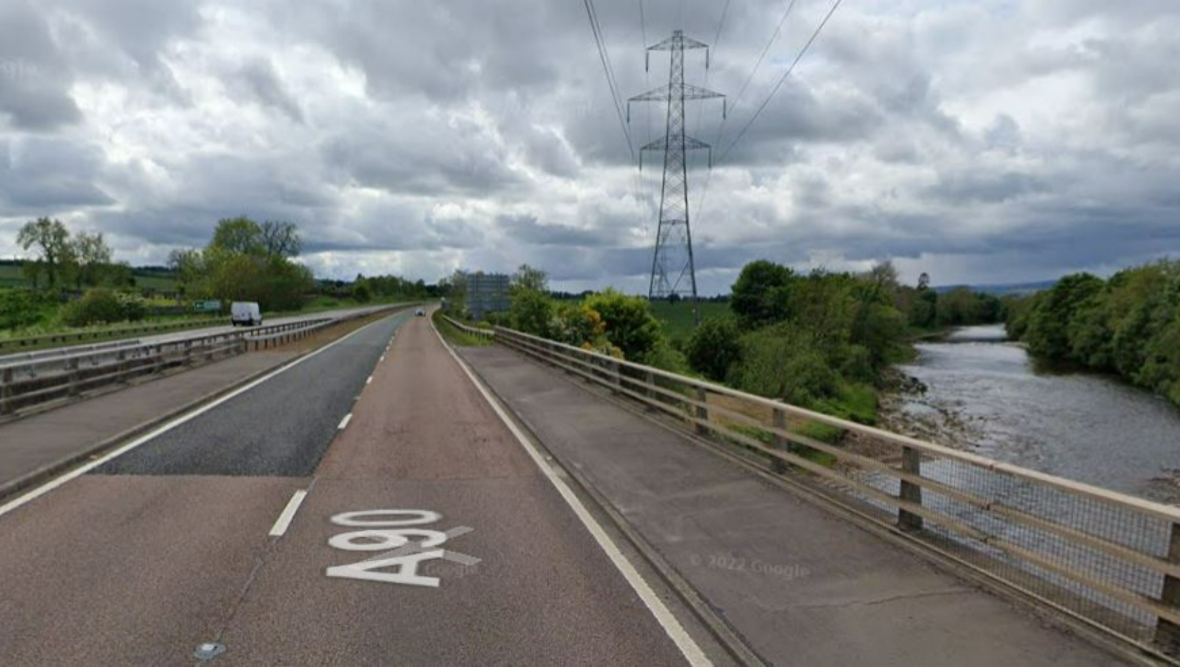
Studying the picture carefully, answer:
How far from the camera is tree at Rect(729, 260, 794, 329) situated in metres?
89.2

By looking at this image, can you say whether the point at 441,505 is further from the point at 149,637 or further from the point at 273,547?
the point at 149,637

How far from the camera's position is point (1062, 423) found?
4791 centimetres

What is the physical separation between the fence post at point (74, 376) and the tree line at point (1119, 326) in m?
59.3

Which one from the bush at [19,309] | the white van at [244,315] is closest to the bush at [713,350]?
the white van at [244,315]

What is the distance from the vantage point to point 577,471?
38.5 ft

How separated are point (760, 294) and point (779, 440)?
81.6 meters

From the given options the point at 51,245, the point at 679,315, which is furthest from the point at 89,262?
the point at 679,315

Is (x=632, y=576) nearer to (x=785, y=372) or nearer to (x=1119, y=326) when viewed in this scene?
(x=785, y=372)

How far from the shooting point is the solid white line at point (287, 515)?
8.44m

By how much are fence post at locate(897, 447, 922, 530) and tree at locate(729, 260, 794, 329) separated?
80.2 meters

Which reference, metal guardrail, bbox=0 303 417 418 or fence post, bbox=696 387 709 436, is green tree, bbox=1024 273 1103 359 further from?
fence post, bbox=696 387 709 436

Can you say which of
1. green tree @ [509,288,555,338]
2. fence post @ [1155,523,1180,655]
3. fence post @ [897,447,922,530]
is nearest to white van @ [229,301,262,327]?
green tree @ [509,288,555,338]

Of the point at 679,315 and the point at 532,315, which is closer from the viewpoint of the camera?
the point at 532,315

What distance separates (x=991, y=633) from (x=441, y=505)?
5.93 metres
